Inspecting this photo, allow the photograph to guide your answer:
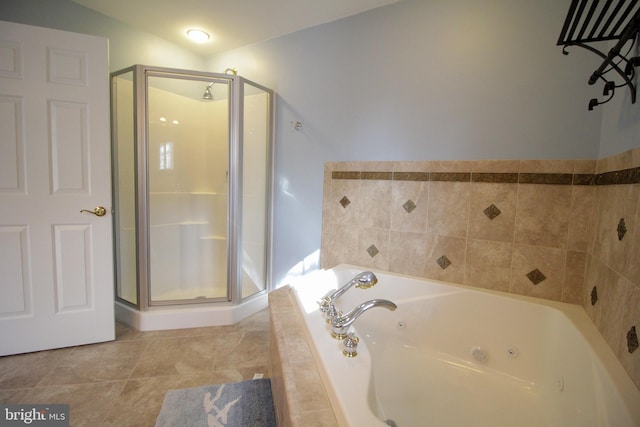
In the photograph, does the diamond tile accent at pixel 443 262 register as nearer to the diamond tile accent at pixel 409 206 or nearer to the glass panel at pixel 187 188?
the diamond tile accent at pixel 409 206

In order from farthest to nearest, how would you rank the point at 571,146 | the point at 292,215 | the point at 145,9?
the point at 292,215 → the point at 145,9 → the point at 571,146

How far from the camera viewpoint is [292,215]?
243 cm

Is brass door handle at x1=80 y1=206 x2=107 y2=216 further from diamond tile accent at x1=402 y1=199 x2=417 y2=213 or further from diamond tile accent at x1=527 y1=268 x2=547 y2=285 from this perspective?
diamond tile accent at x1=527 y1=268 x2=547 y2=285

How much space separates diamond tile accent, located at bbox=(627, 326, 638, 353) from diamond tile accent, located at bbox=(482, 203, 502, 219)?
2.58ft

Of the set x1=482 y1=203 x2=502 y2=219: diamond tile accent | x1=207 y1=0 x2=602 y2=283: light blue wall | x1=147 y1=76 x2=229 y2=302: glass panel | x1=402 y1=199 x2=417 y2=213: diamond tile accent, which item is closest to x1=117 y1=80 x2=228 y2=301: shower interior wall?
x1=147 y1=76 x2=229 y2=302: glass panel

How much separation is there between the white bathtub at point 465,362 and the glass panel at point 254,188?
90cm

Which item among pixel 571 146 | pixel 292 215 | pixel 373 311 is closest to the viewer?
pixel 571 146

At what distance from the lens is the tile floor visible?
1.38 m

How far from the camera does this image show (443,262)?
1.77 meters

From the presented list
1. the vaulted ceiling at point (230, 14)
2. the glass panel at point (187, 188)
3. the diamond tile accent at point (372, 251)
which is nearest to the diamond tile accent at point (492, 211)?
the diamond tile accent at point (372, 251)

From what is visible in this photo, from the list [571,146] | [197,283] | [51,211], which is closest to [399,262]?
[571,146]

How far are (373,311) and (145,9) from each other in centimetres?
278

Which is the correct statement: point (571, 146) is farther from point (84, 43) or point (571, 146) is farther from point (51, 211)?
point (51, 211)
